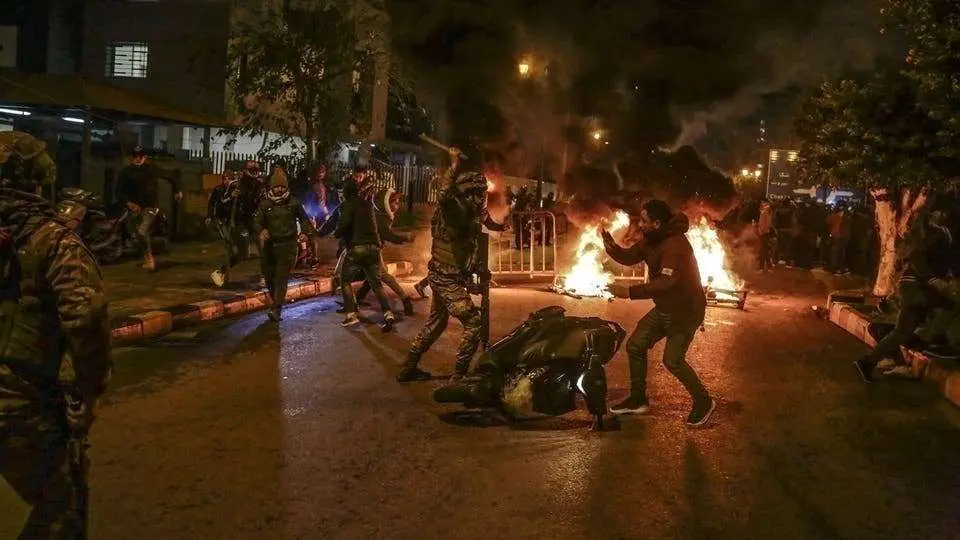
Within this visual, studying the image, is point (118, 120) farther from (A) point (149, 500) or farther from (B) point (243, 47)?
(A) point (149, 500)

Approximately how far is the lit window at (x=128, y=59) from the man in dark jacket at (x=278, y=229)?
1897 cm

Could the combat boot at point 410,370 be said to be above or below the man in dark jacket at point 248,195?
below

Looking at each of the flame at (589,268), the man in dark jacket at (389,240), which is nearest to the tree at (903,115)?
the flame at (589,268)

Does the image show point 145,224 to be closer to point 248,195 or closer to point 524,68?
point 248,195

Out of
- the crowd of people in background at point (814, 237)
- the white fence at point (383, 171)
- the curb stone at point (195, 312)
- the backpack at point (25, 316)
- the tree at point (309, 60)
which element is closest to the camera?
the backpack at point (25, 316)

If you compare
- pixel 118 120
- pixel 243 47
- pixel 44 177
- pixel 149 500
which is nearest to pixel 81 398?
pixel 44 177

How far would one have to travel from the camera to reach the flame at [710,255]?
42.1 ft

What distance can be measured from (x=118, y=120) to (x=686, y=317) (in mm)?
14815

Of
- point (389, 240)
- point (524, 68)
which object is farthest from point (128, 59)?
point (389, 240)

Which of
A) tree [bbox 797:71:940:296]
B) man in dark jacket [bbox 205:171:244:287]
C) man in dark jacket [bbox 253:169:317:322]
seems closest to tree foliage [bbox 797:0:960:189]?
tree [bbox 797:71:940:296]

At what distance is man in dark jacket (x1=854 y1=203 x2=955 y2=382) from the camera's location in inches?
277

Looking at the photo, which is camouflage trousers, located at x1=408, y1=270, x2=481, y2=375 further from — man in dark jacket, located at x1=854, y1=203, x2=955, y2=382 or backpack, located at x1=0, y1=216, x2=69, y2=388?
backpack, located at x1=0, y1=216, x2=69, y2=388

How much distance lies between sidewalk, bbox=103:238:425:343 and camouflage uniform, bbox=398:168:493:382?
3.61 m

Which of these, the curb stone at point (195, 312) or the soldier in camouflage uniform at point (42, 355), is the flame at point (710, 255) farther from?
the soldier in camouflage uniform at point (42, 355)
